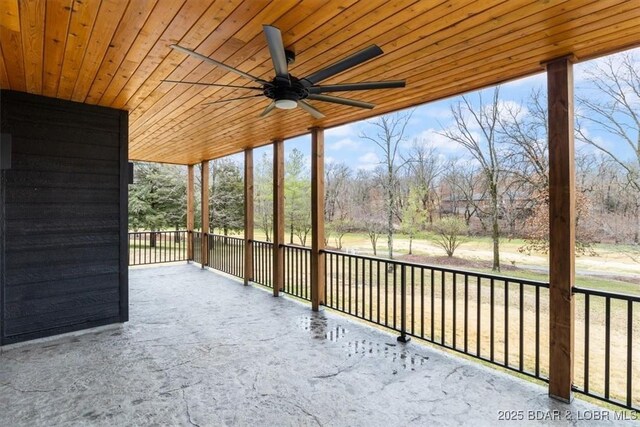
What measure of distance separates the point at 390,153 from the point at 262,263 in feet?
17.7

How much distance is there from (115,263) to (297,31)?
360cm

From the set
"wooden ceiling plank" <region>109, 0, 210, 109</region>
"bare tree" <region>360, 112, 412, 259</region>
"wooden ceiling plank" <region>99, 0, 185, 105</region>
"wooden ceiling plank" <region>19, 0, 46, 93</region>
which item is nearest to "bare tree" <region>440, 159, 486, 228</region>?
"bare tree" <region>360, 112, 412, 259</region>

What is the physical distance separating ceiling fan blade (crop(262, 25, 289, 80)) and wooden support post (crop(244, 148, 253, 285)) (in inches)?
176

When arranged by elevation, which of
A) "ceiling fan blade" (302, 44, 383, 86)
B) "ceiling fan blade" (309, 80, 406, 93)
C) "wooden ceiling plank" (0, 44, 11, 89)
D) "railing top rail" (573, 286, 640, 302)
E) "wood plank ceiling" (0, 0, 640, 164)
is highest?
"wooden ceiling plank" (0, 44, 11, 89)

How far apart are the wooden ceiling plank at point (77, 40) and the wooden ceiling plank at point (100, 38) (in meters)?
0.02

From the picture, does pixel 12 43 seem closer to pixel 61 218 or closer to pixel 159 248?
pixel 61 218

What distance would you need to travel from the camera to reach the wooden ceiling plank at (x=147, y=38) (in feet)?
6.11

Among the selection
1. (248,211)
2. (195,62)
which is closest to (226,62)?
(195,62)

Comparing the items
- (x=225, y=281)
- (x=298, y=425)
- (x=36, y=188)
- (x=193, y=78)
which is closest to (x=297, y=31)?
(x=193, y=78)

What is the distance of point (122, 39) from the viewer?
7.29ft

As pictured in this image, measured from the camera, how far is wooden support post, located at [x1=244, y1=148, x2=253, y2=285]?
6.32 metres

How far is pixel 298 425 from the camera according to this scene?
7.13 ft

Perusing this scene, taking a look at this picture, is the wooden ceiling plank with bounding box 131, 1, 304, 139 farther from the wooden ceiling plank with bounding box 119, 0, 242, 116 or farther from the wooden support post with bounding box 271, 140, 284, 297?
the wooden support post with bounding box 271, 140, 284, 297

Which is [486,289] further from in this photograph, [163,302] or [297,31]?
[297,31]
